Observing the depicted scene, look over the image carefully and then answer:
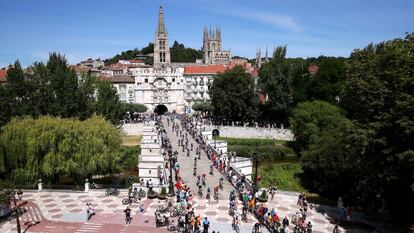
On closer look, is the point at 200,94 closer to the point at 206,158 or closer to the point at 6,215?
the point at 206,158

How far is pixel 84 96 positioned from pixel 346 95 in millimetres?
31937

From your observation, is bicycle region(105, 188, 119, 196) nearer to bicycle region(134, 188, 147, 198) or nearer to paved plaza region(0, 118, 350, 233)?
paved plaza region(0, 118, 350, 233)

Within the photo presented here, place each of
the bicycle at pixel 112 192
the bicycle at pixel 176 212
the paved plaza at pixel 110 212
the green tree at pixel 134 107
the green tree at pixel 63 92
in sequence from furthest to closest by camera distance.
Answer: the green tree at pixel 134 107, the green tree at pixel 63 92, the bicycle at pixel 112 192, the bicycle at pixel 176 212, the paved plaza at pixel 110 212

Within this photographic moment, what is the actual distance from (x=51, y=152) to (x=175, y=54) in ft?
388

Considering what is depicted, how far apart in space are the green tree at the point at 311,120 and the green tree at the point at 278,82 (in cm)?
915

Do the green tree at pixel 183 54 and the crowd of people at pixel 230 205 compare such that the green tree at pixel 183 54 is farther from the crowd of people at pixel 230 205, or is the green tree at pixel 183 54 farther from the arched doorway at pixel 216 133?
the crowd of people at pixel 230 205

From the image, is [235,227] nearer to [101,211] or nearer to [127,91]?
[101,211]

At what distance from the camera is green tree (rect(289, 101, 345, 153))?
45.4 m

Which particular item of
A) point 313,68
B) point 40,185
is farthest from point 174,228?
point 313,68

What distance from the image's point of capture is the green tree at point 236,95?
6078 centimetres

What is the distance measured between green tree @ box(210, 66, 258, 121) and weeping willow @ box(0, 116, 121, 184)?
32.5 meters

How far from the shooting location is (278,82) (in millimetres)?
58844

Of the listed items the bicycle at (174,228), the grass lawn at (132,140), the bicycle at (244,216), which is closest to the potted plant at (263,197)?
the bicycle at (244,216)

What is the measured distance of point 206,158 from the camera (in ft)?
118
